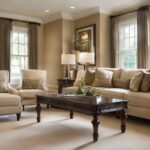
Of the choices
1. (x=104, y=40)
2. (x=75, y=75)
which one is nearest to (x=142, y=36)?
(x=104, y=40)

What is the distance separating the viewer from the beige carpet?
3070 millimetres

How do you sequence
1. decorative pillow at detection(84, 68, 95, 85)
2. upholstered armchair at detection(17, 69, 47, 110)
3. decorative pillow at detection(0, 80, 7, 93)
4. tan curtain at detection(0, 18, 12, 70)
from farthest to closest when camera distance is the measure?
tan curtain at detection(0, 18, 12, 70) → decorative pillow at detection(84, 68, 95, 85) → upholstered armchair at detection(17, 69, 47, 110) → decorative pillow at detection(0, 80, 7, 93)

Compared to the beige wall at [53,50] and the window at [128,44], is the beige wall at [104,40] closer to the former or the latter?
the window at [128,44]

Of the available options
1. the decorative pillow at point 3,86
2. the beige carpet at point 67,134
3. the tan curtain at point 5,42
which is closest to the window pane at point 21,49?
the tan curtain at point 5,42

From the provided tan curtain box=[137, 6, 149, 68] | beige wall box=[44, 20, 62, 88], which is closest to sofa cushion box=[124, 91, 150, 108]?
tan curtain box=[137, 6, 149, 68]

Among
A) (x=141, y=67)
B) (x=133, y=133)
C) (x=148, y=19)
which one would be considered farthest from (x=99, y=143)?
(x=148, y=19)

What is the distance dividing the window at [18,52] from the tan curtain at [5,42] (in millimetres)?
300

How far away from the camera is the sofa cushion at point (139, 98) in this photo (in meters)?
4.15

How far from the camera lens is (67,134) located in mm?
3641

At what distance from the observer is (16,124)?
425cm

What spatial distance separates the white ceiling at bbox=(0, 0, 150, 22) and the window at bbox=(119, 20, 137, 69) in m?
0.48

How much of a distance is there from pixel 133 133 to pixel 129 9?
3.80m

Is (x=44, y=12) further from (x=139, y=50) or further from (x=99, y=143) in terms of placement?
(x=99, y=143)

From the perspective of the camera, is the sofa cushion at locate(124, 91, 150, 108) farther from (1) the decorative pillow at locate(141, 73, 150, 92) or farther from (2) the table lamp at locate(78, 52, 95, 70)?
(2) the table lamp at locate(78, 52, 95, 70)
